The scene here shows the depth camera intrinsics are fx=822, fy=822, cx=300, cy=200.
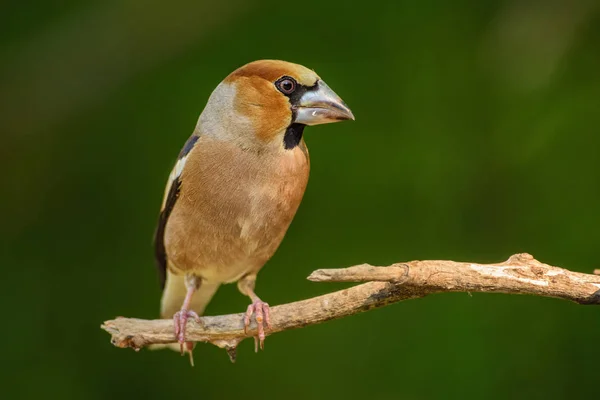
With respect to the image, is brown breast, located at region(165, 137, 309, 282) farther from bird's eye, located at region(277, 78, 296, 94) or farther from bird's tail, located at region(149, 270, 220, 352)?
bird's tail, located at region(149, 270, 220, 352)

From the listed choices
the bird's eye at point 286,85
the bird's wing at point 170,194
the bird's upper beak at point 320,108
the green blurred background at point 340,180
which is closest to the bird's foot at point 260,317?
the bird's wing at point 170,194

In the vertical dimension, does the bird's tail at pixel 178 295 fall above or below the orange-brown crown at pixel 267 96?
below

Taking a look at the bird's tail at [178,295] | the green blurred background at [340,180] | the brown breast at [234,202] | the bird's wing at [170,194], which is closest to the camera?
the brown breast at [234,202]

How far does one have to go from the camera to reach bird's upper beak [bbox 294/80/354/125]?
11.0ft

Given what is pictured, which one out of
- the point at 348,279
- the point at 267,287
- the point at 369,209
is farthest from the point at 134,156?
the point at 348,279

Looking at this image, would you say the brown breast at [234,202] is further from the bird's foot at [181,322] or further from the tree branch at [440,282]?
the tree branch at [440,282]

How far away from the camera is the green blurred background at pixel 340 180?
5125mm

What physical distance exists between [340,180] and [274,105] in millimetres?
1961

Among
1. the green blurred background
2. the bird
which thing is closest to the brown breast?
the bird

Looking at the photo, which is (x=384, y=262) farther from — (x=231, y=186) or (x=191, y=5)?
(x=191, y=5)

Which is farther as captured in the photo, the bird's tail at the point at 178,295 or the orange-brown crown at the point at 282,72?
the bird's tail at the point at 178,295

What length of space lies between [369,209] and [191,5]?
188cm

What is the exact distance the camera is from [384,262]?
5145 millimetres

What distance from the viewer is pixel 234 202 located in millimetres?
3541
